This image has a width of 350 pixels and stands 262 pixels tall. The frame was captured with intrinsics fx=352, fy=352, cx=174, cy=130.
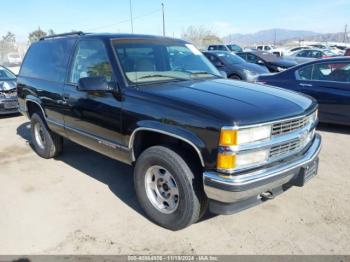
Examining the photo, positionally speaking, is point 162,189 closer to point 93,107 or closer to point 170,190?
point 170,190

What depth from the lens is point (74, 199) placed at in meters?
4.25

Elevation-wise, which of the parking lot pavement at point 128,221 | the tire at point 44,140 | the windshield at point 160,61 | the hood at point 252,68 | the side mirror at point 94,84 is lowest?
the parking lot pavement at point 128,221

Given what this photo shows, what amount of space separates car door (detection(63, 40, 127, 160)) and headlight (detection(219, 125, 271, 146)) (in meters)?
1.35

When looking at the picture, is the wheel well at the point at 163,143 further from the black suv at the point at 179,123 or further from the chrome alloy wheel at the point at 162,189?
the chrome alloy wheel at the point at 162,189

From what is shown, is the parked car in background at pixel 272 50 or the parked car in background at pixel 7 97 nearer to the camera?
the parked car in background at pixel 7 97

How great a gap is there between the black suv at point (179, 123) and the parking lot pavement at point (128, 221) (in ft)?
1.01

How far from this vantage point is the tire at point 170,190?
316 cm

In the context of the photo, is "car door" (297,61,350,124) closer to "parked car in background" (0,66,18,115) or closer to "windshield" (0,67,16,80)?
"parked car in background" (0,66,18,115)

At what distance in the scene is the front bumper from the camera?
113 inches

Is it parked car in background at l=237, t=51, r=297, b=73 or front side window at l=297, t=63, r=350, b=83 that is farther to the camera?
parked car in background at l=237, t=51, r=297, b=73

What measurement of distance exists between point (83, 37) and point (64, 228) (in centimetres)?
237

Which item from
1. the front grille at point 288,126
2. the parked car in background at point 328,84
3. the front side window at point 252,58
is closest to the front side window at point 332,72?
the parked car in background at point 328,84

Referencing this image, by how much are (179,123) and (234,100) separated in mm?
571

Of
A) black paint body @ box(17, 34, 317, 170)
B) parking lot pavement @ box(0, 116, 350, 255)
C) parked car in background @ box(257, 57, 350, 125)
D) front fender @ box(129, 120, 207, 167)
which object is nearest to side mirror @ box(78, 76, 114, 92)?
black paint body @ box(17, 34, 317, 170)
